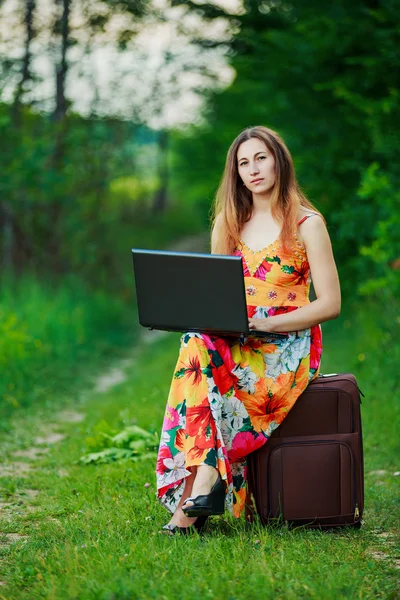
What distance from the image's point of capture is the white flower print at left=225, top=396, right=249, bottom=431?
3.69m

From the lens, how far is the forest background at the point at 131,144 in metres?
8.00

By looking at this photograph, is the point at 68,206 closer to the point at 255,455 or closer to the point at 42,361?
the point at 42,361

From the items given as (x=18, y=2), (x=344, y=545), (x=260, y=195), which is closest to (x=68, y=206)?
(x=18, y=2)

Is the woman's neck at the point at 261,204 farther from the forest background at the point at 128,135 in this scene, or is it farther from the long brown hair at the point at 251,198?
the forest background at the point at 128,135

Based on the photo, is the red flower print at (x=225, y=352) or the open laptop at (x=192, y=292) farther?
the red flower print at (x=225, y=352)

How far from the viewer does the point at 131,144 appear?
14.2 m

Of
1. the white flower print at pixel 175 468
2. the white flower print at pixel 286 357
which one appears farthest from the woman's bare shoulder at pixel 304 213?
the white flower print at pixel 175 468

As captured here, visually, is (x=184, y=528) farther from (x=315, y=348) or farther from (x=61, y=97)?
(x=61, y=97)

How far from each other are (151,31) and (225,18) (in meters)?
2.44

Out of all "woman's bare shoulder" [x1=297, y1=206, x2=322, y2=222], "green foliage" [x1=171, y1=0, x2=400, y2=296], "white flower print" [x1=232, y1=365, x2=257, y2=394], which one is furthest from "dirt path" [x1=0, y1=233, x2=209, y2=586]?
"green foliage" [x1=171, y1=0, x2=400, y2=296]

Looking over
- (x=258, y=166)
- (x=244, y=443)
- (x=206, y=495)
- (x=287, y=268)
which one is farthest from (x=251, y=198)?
(x=206, y=495)

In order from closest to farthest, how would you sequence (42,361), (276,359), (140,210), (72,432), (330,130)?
1. (276,359)
2. (72,432)
3. (42,361)
4. (330,130)
5. (140,210)

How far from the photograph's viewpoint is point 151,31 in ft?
44.9

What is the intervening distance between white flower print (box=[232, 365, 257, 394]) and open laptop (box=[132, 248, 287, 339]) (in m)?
0.18
